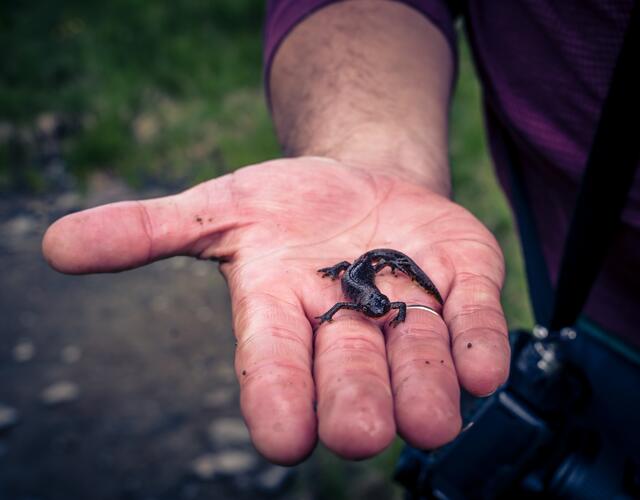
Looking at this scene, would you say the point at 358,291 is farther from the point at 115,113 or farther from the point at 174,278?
the point at 115,113

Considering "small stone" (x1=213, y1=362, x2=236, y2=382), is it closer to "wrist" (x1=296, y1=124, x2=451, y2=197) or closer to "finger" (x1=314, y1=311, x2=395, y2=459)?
"wrist" (x1=296, y1=124, x2=451, y2=197)

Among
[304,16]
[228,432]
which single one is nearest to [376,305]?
[304,16]

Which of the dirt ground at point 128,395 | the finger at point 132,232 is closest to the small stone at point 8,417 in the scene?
the dirt ground at point 128,395

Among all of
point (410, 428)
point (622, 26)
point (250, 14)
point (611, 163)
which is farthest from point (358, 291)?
A: point (250, 14)

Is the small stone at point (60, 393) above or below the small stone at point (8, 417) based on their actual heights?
below

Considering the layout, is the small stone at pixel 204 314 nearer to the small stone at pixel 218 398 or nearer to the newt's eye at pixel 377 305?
the small stone at pixel 218 398

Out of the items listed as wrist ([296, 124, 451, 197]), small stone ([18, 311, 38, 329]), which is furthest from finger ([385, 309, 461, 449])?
small stone ([18, 311, 38, 329])
